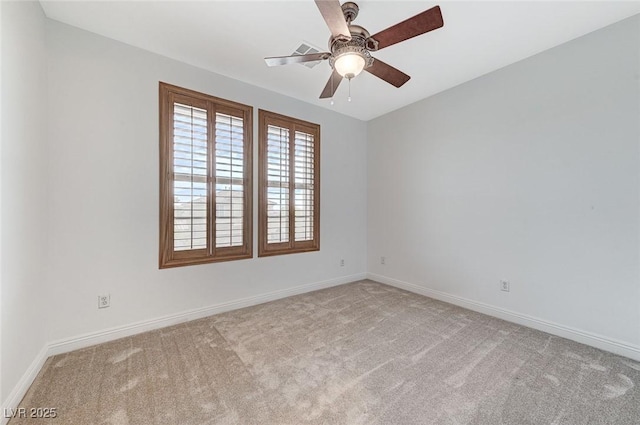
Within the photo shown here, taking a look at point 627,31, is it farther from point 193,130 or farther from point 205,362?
point 205,362

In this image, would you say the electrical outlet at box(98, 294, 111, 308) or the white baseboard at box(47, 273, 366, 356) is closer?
the white baseboard at box(47, 273, 366, 356)

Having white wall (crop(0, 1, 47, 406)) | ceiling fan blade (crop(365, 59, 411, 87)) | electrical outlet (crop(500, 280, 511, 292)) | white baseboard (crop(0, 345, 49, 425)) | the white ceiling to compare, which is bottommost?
white baseboard (crop(0, 345, 49, 425))

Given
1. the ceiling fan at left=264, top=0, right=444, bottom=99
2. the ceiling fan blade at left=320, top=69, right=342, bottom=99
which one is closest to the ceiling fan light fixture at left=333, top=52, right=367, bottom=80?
the ceiling fan at left=264, top=0, right=444, bottom=99

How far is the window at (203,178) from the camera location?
271cm

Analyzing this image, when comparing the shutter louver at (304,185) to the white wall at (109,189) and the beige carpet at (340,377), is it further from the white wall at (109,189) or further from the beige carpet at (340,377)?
the beige carpet at (340,377)

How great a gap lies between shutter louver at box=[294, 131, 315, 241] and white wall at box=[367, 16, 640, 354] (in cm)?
151

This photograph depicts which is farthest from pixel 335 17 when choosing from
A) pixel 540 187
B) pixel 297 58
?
pixel 540 187

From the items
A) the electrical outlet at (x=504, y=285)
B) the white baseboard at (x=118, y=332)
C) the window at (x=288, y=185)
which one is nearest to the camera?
the white baseboard at (x=118, y=332)

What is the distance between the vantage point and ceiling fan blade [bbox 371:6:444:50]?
1.54 metres

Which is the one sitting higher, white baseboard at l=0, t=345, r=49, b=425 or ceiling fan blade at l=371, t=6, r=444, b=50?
ceiling fan blade at l=371, t=6, r=444, b=50

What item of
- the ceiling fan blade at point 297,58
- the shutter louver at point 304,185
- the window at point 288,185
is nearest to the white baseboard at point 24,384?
the window at point 288,185

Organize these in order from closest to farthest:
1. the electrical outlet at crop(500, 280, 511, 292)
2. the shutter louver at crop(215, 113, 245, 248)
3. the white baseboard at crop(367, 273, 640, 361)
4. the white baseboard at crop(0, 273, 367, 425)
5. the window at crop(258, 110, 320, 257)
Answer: the white baseboard at crop(0, 273, 367, 425) → the white baseboard at crop(367, 273, 640, 361) → the electrical outlet at crop(500, 280, 511, 292) → the shutter louver at crop(215, 113, 245, 248) → the window at crop(258, 110, 320, 257)

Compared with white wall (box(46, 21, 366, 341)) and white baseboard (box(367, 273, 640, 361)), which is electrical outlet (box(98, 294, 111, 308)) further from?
white baseboard (box(367, 273, 640, 361))

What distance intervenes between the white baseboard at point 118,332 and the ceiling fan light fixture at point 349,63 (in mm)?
2774
